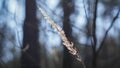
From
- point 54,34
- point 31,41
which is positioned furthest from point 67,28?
point 31,41

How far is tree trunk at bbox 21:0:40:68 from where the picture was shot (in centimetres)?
154

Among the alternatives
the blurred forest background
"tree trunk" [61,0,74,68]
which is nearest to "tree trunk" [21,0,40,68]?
the blurred forest background

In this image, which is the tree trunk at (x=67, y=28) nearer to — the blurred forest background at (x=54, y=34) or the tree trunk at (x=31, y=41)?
the blurred forest background at (x=54, y=34)

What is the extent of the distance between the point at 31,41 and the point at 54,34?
16cm

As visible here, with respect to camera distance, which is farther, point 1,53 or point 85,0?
point 1,53

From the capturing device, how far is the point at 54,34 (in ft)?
4.83

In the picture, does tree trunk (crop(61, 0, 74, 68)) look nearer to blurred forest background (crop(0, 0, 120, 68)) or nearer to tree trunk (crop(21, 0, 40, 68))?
blurred forest background (crop(0, 0, 120, 68))

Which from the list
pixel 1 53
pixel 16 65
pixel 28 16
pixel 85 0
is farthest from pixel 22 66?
pixel 85 0

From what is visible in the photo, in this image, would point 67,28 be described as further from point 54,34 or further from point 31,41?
point 31,41

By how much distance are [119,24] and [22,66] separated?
584 mm

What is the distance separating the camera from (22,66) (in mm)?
1561

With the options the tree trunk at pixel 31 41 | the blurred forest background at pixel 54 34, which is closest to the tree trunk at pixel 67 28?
the blurred forest background at pixel 54 34

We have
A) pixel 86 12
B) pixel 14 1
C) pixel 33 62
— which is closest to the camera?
pixel 86 12

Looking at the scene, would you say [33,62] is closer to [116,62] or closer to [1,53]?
[1,53]
